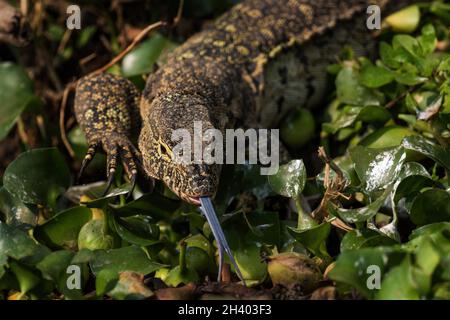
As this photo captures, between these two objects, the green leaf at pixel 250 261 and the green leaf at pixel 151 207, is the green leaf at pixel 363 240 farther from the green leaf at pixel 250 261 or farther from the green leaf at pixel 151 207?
the green leaf at pixel 151 207

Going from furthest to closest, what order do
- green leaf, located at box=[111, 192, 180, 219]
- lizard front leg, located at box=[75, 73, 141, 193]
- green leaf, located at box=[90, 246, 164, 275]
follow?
lizard front leg, located at box=[75, 73, 141, 193]
green leaf, located at box=[111, 192, 180, 219]
green leaf, located at box=[90, 246, 164, 275]

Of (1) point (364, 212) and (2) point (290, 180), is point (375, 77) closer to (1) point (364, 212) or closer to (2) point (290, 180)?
(2) point (290, 180)

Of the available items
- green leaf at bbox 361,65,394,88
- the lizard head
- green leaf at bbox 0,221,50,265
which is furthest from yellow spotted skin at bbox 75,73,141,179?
green leaf at bbox 361,65,394,88

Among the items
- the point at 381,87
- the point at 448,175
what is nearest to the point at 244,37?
the point at 381,87

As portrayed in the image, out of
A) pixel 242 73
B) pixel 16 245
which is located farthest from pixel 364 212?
pixel 242 73

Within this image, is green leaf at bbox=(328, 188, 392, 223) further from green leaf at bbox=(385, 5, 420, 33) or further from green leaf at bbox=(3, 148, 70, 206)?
green leaf at bbox=(385, 5, 420, 33)

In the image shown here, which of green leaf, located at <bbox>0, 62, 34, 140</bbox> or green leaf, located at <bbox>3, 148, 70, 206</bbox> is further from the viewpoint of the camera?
green leaf, located at <bbox>0, 62, 34, 140</bbox>
